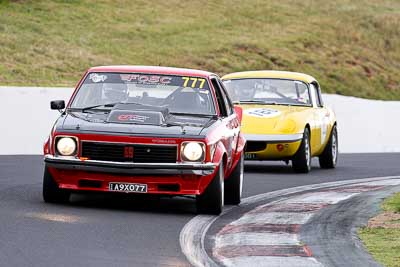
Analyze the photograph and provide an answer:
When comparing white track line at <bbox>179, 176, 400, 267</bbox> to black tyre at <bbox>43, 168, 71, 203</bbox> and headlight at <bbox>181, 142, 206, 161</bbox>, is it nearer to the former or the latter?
headlight at <bbox>181, 142, 206, 161</bbox>

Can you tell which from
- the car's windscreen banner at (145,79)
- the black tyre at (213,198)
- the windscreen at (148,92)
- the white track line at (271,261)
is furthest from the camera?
the car's windscreen banner at (145,79)

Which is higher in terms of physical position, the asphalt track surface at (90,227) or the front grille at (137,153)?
the front grille at (137,153)

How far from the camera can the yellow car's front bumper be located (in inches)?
707

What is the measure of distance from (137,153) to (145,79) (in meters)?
1.49

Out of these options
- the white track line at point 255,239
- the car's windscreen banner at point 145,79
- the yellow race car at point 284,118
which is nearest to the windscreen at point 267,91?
the yellow race car at point 284,118

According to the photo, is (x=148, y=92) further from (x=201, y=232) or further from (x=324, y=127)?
(x=324, y=127)

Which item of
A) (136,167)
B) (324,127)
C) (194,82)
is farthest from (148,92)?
(324,127)

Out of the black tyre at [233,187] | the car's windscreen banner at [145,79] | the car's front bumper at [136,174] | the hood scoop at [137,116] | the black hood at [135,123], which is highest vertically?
the car's windscreen banner at [145,79]

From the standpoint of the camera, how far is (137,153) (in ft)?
37.9

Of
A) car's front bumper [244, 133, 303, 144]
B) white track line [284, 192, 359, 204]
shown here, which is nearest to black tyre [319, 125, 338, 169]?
car's front bumper [244, 133, 303, 144]

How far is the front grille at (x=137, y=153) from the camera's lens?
11531 millimetres

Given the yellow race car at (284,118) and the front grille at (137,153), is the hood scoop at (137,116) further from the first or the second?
the yellow race car at (284,118)

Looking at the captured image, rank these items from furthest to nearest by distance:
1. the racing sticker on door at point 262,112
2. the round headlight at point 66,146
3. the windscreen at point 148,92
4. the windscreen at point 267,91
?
the windscreen at point 267,91, the racing sticker on door at point 262,112, the windscreen at point 148,92, the round headlight at point 66,146

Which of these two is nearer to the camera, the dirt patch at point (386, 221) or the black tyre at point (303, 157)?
the dirt patch at point (386, 221)
